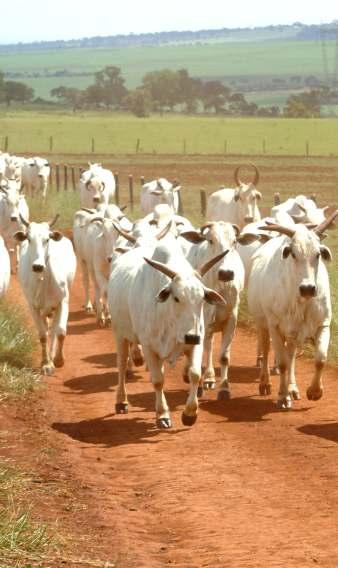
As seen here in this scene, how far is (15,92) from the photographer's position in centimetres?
14238

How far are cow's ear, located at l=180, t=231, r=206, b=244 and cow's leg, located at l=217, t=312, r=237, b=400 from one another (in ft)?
3.11

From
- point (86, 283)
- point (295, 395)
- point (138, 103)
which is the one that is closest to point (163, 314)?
point (295, 395)

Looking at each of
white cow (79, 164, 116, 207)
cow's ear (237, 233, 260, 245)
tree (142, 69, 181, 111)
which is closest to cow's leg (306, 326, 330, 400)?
cow's ear (237, 233, 260, 245)

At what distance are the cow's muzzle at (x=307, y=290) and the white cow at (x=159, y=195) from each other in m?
11.5

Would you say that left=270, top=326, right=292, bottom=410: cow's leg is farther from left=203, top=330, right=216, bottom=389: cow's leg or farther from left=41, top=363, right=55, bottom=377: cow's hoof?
left=41, top=363, right=55, bottom=377: cow's hoof

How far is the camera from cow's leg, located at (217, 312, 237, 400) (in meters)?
14.1

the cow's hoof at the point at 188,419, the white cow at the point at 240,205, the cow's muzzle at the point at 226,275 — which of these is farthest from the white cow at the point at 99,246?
the cow's hoof at the point at 188,419

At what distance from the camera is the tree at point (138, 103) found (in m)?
125

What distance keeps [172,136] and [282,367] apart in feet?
→ 220

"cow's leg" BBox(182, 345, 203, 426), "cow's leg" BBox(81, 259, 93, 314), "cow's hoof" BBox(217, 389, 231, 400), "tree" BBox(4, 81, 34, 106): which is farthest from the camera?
"tree" BBox(4, 81, 34, 106)

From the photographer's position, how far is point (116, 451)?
1182 centimetres

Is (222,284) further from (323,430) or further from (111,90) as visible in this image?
(111,90)

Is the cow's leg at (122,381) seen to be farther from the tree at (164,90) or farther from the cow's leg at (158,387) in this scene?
the tree at (164,90)

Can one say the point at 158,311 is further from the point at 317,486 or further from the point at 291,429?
the point at 317,486
